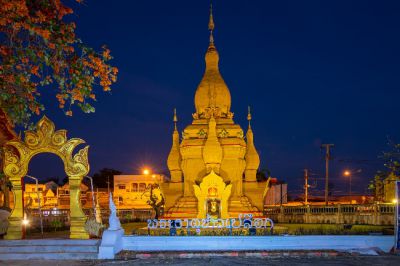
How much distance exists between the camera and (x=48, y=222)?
29125 millimetres

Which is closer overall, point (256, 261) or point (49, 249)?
point (256, 261)

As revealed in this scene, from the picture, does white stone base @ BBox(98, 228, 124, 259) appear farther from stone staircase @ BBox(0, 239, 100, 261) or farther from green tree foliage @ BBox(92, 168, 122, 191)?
green tree foliage @ BBox(92, 168, 122, 191)

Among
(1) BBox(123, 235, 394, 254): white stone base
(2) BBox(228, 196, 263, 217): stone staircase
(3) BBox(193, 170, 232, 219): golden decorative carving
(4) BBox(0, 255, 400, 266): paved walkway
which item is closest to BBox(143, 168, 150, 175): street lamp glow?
(2) BBox(228, 196, 263, 217): stone staircase

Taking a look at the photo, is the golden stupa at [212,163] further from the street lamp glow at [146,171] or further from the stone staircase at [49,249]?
the street lamp glow at [146,171]

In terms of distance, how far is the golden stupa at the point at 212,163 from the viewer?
28938 millimetres

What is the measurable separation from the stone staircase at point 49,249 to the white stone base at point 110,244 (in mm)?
287

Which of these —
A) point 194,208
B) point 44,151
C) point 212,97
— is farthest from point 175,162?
point 44,151

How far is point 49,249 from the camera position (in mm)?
15297

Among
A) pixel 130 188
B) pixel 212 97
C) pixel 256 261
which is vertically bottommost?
pixel 256 261

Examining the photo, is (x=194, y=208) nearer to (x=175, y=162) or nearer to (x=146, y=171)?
(x=175, y=162)

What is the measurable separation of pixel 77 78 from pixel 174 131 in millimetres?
22849

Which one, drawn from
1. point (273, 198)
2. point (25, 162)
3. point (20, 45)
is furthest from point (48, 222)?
point (273, 198)

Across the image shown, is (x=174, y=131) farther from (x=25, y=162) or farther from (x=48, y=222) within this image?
(x=25, y=162)

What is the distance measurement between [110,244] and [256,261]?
4379 mm
